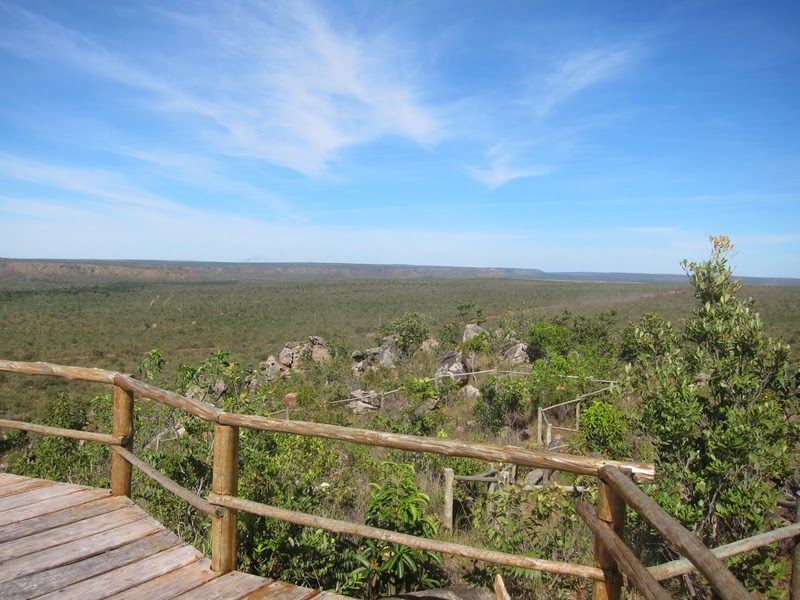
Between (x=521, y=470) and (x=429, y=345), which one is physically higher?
(x=521, y=470)

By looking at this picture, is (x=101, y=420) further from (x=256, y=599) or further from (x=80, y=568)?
(x=256, y=599)

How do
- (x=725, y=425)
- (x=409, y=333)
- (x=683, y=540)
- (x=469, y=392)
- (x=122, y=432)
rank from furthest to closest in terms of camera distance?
(x=409, y=333) → (x=469, y=392) → (x=725, y=425) → (x=122, y=432) → (x=683, y=540)

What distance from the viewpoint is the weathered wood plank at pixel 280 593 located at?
8.29ft

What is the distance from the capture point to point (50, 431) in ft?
12.6

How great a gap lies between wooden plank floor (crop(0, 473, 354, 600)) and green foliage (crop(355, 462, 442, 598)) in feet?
1.98

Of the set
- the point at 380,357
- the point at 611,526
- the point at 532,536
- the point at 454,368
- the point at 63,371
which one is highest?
the point at 63,371

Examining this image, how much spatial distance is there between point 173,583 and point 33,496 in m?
1.79

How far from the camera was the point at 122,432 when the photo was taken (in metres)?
3.65

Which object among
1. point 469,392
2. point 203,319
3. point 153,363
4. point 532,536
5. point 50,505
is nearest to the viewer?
point 50,505

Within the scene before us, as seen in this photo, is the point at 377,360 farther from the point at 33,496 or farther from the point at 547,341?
the point at 33,496

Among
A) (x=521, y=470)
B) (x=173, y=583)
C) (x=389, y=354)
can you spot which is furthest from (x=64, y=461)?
(x=389, y=354)

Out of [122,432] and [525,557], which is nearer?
[525,557]

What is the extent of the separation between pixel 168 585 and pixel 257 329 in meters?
43.2

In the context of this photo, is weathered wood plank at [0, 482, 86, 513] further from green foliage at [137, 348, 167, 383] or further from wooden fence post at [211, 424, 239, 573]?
green foliage at [137, 348, 167, 383]
